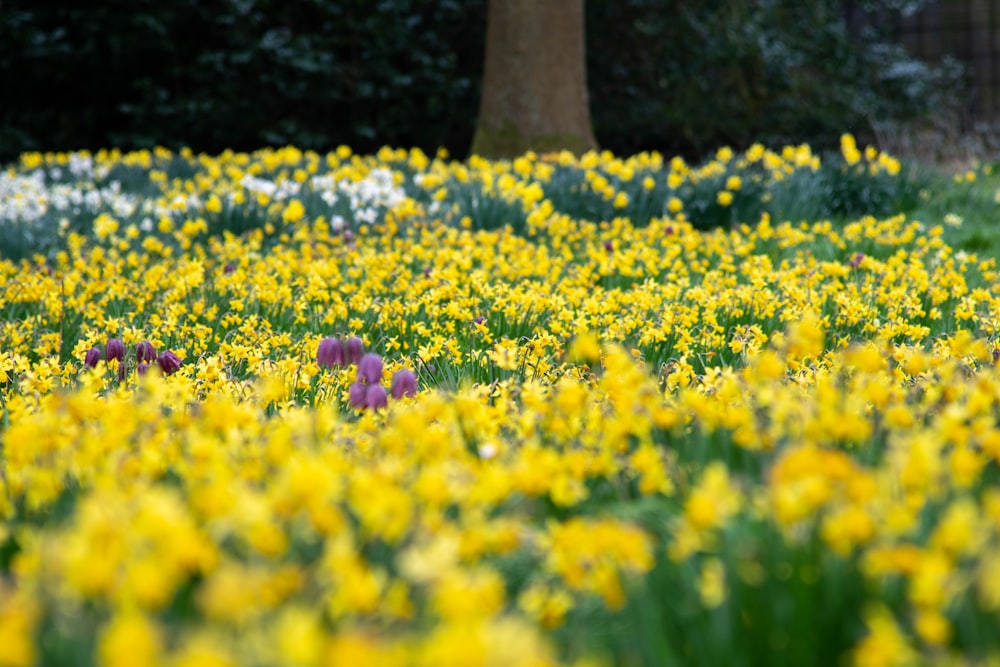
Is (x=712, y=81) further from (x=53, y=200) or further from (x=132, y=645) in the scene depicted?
(x=132, y=645)

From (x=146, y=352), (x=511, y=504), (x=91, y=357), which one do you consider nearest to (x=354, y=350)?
(x=146, y=352)

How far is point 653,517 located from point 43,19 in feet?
42.9

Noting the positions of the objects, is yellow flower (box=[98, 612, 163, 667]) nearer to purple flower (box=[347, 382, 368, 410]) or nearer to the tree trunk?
purple flower (box=[347, 382, 368, 410])

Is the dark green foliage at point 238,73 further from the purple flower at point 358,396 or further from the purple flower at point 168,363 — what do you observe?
the purple flower at point 358,396

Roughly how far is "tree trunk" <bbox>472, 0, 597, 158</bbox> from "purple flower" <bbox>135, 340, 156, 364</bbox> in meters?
6.57

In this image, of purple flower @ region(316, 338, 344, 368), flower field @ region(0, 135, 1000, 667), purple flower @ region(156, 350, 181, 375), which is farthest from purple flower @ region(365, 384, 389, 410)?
purple flower @ region(156, 350, 181, 375)

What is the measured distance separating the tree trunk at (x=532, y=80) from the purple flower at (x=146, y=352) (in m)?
6.57

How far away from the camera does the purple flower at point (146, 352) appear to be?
3.02m

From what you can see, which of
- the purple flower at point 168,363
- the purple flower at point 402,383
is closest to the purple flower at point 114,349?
the purple flower at point 168,363

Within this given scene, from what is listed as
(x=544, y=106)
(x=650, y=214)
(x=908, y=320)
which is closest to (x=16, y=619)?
(x=908, y=320)

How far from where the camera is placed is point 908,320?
160 inches

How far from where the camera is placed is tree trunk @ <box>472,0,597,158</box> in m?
9.14

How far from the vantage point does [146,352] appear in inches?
120

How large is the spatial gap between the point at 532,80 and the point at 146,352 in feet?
22.1
